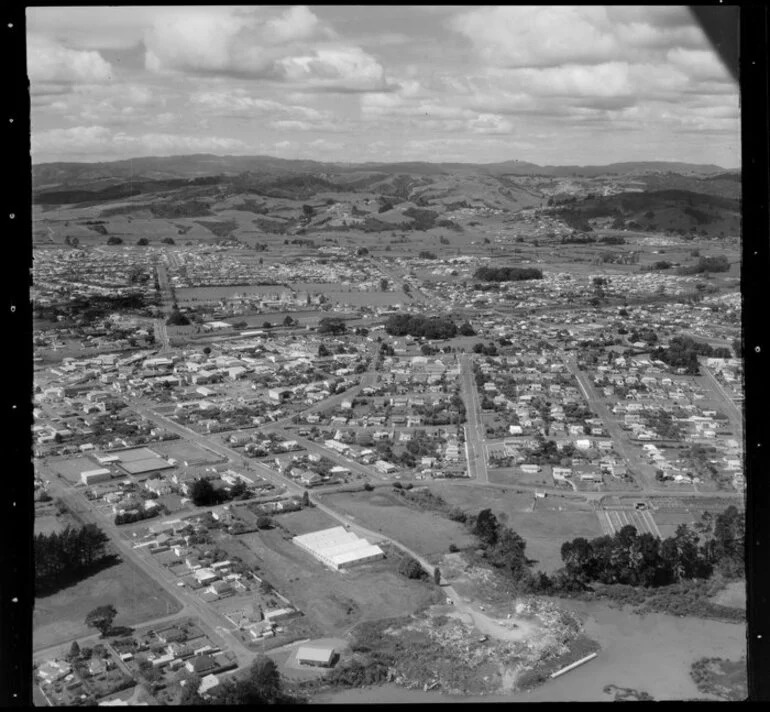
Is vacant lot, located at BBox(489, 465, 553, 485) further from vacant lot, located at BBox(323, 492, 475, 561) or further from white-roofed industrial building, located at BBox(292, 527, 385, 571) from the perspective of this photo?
white-roofed industrial building, located at BBox(292, 527, 385, 571)

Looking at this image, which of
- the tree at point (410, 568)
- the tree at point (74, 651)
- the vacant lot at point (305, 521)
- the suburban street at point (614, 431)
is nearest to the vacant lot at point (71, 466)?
Answer: the tree at point (74, 651)

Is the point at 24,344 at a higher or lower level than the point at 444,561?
higher

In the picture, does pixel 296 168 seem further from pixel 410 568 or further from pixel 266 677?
pixel 266 677

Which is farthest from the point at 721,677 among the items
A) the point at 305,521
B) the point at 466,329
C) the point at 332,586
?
the point at 466,329

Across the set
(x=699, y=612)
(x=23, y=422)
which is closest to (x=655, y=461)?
(x=699, y=612)

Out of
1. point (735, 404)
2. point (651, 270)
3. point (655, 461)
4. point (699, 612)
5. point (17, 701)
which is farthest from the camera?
point (651, 270)

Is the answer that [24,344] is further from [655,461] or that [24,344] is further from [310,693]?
[655,461]
